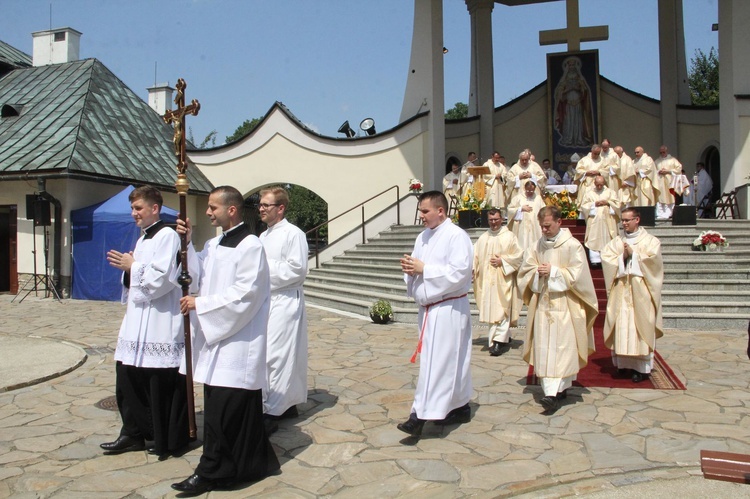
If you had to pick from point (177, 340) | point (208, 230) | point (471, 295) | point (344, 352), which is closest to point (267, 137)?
point (208, 230)

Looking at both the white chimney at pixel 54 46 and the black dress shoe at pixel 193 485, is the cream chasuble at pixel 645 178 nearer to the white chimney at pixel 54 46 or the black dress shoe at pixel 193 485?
the black dress shoe at pixel 193 485

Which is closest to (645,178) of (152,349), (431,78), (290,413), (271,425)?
(431,78)

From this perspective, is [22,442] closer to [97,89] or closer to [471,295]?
[471,295]

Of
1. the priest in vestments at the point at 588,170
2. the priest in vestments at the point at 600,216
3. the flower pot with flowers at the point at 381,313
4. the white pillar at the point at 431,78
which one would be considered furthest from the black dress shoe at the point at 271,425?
the white pillar at the point at 431,78

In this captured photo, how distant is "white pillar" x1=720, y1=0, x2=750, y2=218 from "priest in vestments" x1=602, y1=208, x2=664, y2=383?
1125cm

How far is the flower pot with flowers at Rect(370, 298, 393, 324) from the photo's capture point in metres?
12.0

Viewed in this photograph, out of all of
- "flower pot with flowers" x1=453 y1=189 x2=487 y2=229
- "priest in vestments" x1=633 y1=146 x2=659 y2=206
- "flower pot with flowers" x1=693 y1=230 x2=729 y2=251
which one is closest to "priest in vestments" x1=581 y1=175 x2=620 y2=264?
"flower pot with flowers" x1=693 y1=230 x2=729 y2=251

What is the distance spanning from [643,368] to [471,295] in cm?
548

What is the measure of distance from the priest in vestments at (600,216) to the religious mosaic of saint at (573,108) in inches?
369

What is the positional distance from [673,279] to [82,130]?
48.5 feet

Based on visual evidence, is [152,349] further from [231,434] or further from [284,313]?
[284,313]

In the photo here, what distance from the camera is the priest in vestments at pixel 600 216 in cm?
1388

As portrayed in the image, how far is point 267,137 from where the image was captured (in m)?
22.3

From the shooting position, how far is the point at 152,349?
16.3 feet
